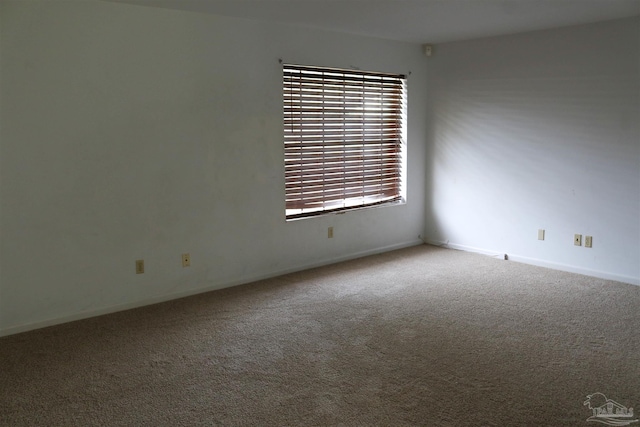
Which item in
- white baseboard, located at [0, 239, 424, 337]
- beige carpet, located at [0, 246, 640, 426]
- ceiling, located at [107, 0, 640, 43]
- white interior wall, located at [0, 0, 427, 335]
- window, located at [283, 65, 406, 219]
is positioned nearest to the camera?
beige carpet, located at [0, 246, 640, 426]

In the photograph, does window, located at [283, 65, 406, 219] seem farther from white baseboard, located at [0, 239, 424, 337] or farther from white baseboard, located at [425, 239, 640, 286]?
white baseboard, located at [425, 239, 640, 286]

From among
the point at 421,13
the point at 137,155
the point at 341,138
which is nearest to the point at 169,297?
the point at 137,155

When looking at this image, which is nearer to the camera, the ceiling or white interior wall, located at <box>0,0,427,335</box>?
white interior wall, located at <box>0,0,427,335</box>

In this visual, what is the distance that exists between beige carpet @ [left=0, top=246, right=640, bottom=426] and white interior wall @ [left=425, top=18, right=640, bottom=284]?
602 millimetres

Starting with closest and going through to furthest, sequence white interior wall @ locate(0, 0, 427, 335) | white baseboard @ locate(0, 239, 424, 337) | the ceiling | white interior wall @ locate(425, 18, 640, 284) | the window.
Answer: white interior wall @ locate(0, 0, 427, 335) < white baseboard @ locate(0, 239, 424, 337) < the ceiling < white interior wall @ locate(425, 18, 640, 284) < the window

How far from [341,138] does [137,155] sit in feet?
7.00

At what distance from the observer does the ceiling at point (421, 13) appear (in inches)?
153

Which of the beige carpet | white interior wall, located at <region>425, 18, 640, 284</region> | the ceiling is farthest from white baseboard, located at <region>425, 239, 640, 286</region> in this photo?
the ceiling

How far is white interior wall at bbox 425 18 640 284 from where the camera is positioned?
4.61 m

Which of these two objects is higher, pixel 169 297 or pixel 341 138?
pixel 341 138

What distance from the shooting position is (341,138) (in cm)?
536

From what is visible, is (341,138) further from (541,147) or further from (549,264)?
(549,264)

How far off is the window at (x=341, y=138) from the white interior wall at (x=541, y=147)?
57cm

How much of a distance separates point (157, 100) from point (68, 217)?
3.62 feet
